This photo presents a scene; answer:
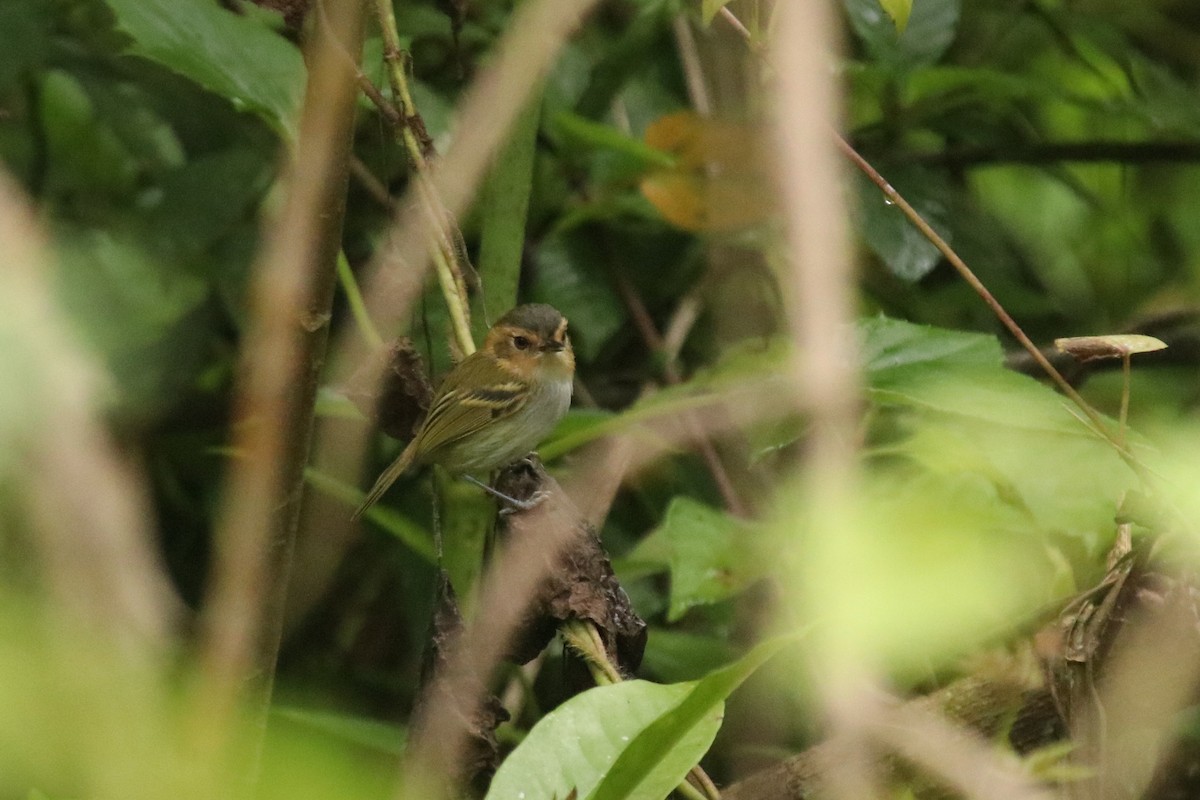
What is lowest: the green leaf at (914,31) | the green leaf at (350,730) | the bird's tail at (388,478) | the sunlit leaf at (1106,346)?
the green leaf at (350,730)

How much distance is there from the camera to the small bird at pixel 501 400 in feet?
8.65

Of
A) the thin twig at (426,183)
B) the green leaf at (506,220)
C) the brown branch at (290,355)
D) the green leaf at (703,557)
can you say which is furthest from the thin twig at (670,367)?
the brown branch at (290,355)

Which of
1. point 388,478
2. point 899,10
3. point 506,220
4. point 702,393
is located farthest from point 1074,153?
point 899,10

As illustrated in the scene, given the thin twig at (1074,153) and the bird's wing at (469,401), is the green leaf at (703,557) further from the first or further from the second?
the thin twig at (1074,153)

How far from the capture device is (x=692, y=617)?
9.63 ft

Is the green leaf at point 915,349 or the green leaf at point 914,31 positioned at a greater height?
the green leaf at point 914,31

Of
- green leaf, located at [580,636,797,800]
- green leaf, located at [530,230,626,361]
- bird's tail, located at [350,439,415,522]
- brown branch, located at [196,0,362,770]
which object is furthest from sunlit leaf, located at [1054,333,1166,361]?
green leaf, located at [530,230,626,361]

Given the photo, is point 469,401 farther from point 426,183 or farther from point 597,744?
point 597,744

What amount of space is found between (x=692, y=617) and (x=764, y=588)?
14.5 inches

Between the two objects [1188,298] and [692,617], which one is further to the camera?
[1188,298]

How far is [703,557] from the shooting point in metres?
2.25

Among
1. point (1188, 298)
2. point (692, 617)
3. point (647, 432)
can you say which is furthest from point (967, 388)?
point (1188, 298)

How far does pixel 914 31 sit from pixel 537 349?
113 cm

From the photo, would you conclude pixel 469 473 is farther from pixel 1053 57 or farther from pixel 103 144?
pixel 1053 57
